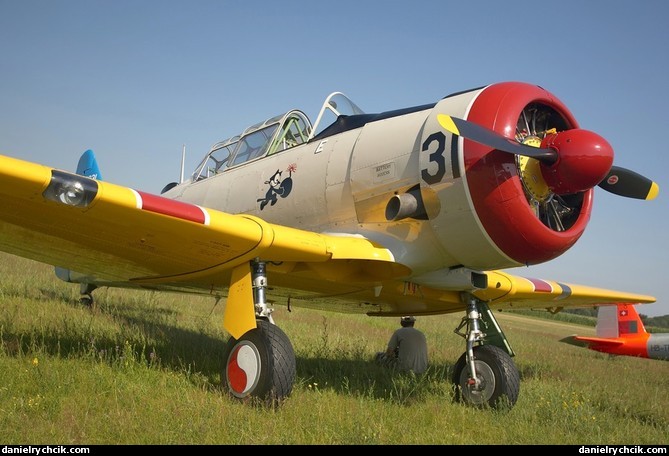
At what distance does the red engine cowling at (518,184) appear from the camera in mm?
4133

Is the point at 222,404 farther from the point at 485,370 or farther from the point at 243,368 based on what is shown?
the point at 485,370

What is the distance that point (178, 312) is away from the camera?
1113 centimetres

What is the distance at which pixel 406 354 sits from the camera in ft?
24.4

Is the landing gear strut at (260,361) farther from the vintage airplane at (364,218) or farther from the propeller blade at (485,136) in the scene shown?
the propeller blade at (485,136)

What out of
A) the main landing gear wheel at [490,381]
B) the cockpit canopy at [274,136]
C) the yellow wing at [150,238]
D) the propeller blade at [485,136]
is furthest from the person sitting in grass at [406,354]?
the propeller blade at [485,136]

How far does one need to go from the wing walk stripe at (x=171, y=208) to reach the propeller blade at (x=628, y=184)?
12.6ft

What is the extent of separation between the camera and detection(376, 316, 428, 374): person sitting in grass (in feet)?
24.3

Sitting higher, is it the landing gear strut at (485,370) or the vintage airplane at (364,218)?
the vintage airplane at (364,218)

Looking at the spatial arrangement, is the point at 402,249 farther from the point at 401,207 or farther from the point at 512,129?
the point at 512,129

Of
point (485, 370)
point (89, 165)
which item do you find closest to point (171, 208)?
point (485, 370)

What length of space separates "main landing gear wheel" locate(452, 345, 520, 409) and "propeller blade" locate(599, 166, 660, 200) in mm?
2006

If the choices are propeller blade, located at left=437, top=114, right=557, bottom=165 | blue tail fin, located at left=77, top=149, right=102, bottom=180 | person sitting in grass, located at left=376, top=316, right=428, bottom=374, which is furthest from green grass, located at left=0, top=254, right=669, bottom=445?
blue tail fin, located at left=77, top=149, right=102, bottom=180

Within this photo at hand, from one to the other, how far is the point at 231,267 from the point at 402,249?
5.15ft

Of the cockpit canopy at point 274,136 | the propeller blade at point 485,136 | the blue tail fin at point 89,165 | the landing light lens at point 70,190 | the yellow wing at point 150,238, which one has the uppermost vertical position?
the blue tail fin at point 89,165
